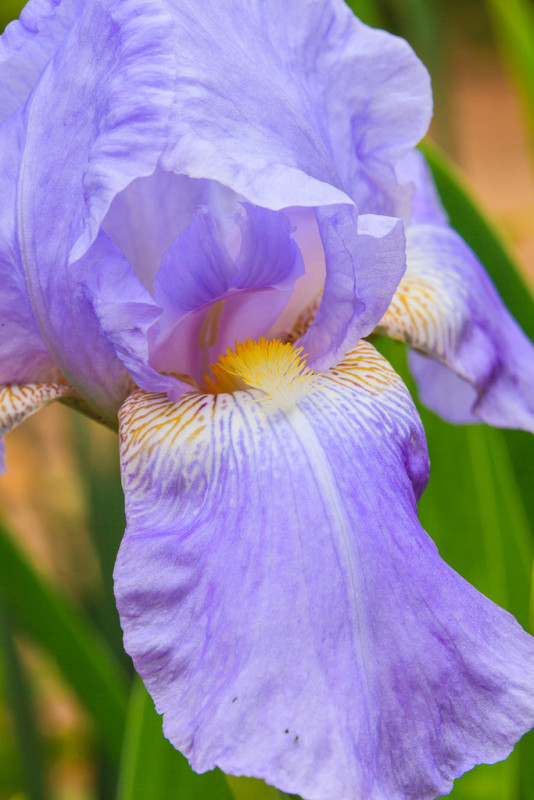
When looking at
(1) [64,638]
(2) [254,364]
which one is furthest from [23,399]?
(1) [64,638]

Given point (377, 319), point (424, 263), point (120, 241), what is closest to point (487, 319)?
point (424, 263)

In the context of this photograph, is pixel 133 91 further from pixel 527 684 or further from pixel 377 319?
pixel 527 684

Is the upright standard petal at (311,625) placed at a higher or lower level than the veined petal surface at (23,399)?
lower

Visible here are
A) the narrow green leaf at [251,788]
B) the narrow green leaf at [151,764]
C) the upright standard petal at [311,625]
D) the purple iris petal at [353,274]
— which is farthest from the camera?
the narrow green leaf at [251,788]

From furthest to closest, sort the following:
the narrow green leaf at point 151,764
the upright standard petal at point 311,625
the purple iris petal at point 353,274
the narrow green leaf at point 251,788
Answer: the narrow green leaf at point 251,788 → the narrow green leaf at point 151,764 → the purple iris petal at point 353,274 → the upright standard petal at point 311,625

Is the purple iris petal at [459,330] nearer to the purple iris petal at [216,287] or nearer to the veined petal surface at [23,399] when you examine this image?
the purple iris petal at [216,287]

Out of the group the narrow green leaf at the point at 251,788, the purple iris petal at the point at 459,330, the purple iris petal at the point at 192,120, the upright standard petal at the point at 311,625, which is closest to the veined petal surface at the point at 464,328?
the purple iris petal at the point at 459,330

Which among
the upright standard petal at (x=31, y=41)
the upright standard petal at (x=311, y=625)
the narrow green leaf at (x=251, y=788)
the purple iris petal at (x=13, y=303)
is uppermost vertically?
the upright standard petal at (x=31, y=41)
